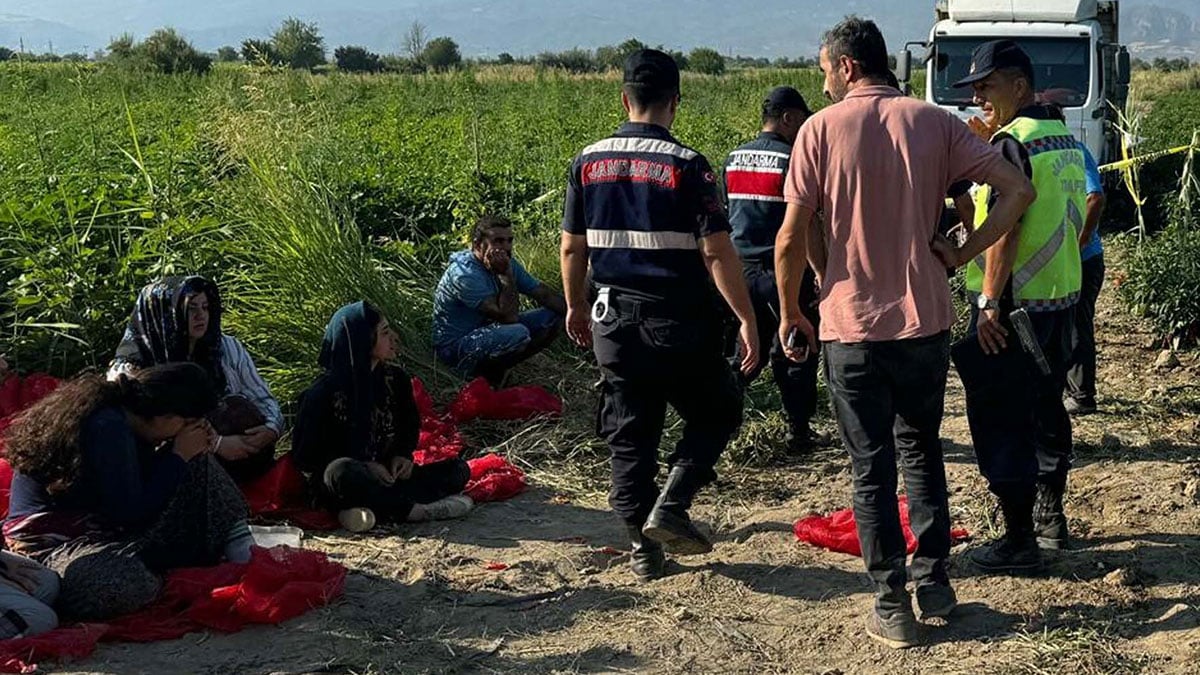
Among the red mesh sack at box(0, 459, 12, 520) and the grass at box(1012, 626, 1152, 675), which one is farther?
the red mesh sack at box(0, 459, 12, 520)

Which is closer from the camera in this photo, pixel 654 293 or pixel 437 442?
pixel 654 293

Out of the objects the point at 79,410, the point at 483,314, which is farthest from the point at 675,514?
the point at 483,314

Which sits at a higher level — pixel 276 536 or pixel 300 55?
pixel 300 55

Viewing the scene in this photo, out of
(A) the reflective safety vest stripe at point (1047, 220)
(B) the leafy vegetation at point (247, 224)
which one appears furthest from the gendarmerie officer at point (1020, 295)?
(B) the leafy vegetation at point (247, 224)

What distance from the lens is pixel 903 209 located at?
353 centimetres

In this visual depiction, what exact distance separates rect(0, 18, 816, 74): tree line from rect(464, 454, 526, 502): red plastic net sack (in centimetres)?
256

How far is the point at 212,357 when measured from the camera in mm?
5207

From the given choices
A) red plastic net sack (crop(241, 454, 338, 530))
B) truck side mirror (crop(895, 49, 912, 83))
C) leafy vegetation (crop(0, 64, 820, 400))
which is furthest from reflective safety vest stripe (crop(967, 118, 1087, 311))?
truck side mirror (crop(895, 49, 912, 83))

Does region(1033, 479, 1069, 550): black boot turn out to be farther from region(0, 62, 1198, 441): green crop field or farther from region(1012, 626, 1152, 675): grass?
region(0, 62, 1198, 441): green crop field

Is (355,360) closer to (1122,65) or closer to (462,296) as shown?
(462,296)

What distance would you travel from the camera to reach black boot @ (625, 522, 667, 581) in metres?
4.45

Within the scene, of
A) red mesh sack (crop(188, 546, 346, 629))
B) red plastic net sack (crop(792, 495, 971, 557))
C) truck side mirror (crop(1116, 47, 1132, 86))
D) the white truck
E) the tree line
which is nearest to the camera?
red mesh sack (crop(188, 546, 346, 629))

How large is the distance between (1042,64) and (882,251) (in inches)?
407

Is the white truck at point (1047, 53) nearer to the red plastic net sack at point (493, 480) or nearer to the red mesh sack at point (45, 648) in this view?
the red plastic net sack at point (493, 480)
